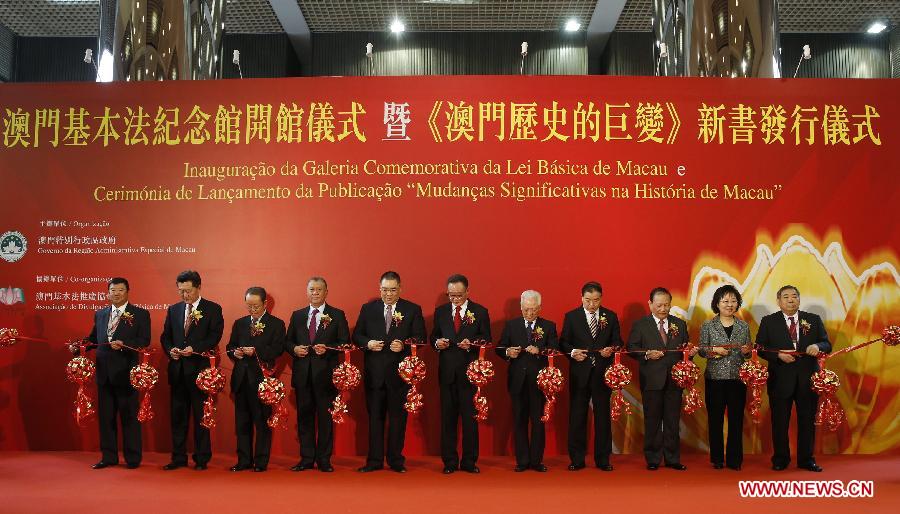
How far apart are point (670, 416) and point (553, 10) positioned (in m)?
5.61

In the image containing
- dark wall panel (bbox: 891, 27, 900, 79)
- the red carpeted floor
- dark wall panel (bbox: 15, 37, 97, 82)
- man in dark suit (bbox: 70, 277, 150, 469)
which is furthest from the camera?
dark wall panel (bbox: 15, 37, 97, 82)

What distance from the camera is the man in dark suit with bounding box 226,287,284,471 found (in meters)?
4.58

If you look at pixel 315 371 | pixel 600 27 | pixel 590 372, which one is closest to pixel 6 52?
pixel 315 371

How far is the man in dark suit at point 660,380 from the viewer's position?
15.3ft

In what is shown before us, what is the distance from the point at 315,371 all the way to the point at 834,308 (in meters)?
3.72

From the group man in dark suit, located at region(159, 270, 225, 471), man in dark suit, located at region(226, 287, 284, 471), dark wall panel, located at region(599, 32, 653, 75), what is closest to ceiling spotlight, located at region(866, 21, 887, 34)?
dark wall panel, located at region(599, 32, 653, 75)

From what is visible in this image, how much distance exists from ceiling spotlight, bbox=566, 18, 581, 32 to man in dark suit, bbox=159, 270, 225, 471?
19.9 ft

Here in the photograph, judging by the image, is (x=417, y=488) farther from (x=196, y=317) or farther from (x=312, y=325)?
(x=196, y=317)

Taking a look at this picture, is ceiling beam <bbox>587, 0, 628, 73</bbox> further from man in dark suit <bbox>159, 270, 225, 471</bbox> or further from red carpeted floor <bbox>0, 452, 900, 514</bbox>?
man in dark suit <bbox>159, 270, 225, 471</bbox>

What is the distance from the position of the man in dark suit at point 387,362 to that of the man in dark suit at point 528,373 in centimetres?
62

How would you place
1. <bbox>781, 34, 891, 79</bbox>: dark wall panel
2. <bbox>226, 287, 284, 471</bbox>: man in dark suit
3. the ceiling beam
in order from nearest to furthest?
<bbox>226, 287, 284, 471</bbox>: man in dark suit, the ceiling beam, <bbox>781, 34, 891, 79</bbox>: dark wall panel

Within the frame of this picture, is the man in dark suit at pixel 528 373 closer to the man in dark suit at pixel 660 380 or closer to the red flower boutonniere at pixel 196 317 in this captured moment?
the man in dark suit at pixel 660 380

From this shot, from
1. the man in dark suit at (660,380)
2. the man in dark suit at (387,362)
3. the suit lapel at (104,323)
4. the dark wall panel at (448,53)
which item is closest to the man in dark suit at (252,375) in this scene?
the man in dark suit at (387,362)

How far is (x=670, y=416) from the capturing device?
15.4ft
